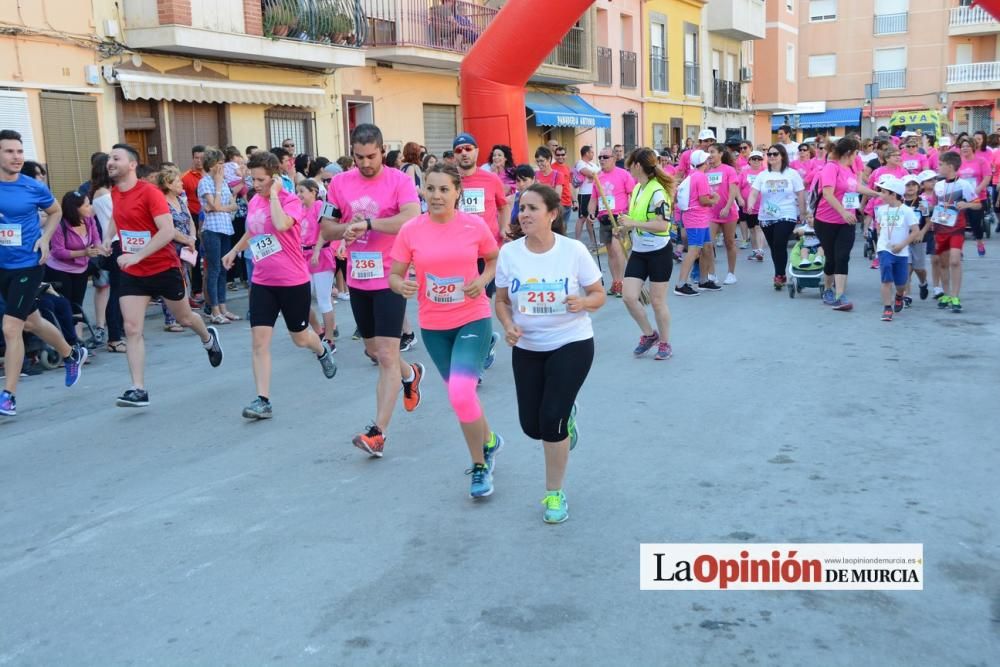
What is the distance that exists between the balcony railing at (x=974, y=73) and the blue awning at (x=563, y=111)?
27567mm

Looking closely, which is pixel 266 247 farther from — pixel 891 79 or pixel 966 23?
pixel 891 79

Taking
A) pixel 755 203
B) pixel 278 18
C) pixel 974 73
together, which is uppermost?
pixel 974 73

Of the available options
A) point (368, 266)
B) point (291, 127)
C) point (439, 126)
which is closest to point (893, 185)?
point (368, 266)

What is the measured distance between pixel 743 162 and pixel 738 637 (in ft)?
47.4

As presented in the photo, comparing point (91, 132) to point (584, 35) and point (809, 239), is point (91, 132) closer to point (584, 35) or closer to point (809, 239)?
point (809, 239)

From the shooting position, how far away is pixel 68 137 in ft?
49.2

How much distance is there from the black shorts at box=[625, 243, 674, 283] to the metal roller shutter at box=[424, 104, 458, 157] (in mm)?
15349

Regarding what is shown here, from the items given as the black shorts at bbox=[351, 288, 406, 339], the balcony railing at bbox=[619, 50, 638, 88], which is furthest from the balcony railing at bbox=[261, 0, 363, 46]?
the balcony railing at bbox=[619, 50, 638, 88]

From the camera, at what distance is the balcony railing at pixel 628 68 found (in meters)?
33.4

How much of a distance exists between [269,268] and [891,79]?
52.9 m

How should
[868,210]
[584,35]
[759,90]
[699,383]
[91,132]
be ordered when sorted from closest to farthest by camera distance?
[699,383]
[868,210]
[91,132]
[584,35]
[759,90]

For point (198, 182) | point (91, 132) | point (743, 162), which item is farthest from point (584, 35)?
point (198, 182)

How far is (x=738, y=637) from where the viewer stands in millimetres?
3533

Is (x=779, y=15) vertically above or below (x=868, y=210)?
above
